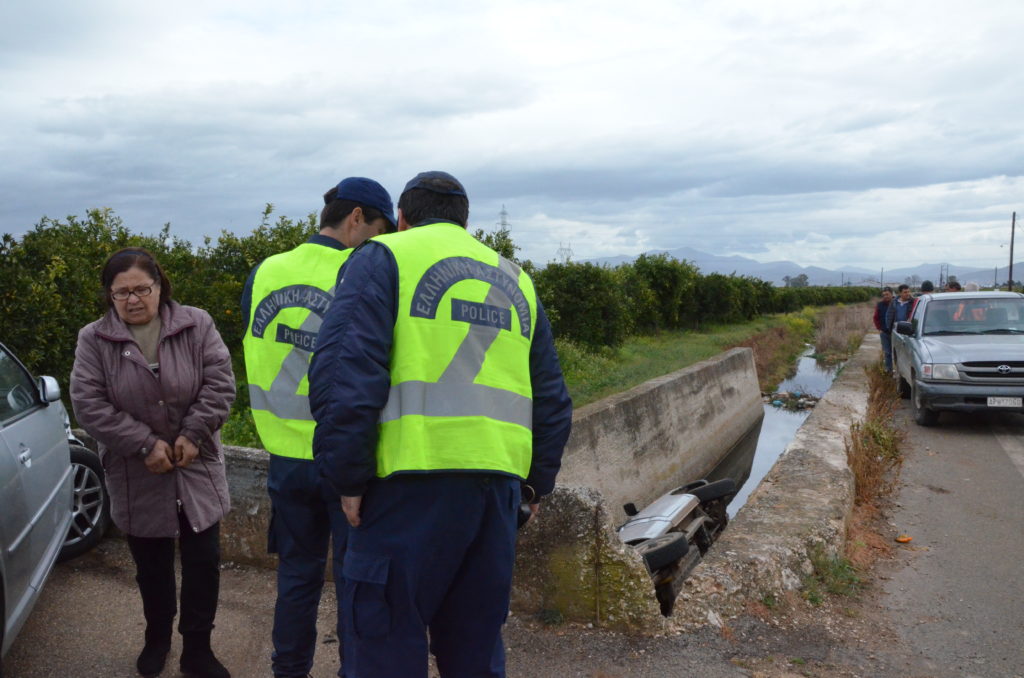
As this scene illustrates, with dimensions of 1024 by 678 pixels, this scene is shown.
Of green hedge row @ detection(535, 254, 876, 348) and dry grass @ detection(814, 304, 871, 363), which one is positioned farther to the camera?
dry grass @ detection(814, 304, 871, 363)

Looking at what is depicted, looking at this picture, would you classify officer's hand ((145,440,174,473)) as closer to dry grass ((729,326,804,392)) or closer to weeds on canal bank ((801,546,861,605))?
weeds on canal bank ((801,546,861,605))

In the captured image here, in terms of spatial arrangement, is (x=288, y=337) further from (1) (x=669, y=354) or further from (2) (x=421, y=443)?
(1) (x=669, y=354)

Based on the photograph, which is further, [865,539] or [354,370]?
[865,539]

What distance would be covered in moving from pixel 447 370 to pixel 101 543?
3807mm

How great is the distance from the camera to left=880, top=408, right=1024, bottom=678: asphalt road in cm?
426

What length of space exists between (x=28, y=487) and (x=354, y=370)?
2222 mm

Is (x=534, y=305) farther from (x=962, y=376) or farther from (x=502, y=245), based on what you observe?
(x=502, y=245)

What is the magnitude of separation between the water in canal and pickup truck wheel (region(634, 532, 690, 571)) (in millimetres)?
6611

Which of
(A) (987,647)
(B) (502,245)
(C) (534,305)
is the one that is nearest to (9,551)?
(C) (534,305)

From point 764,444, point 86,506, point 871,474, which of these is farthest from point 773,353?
point 86,506

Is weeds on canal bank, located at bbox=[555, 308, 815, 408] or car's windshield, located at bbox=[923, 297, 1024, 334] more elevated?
car's windshield, located at bbox=[923, 297, 1024, 334]

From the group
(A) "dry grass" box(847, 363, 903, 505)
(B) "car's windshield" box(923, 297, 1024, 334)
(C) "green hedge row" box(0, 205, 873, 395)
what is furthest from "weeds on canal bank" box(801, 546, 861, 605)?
(B) "car's windshield" box(923, 297, 1024, 334)

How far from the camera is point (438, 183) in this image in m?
2.62

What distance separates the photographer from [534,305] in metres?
2.62
